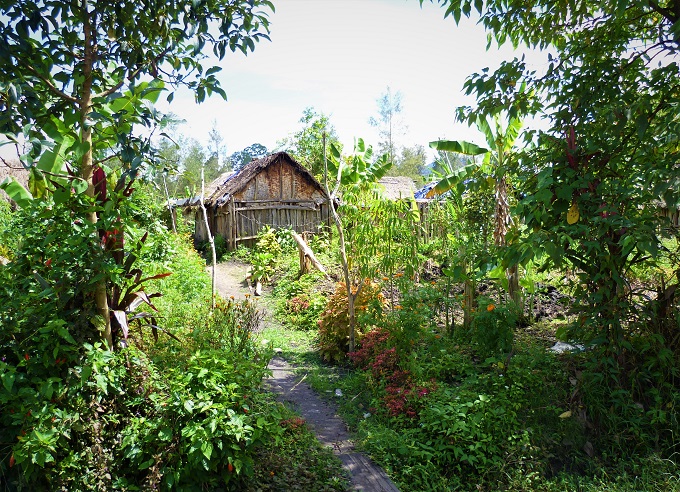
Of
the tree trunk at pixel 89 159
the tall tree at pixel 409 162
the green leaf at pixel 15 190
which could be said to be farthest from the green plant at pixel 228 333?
the tall tree at pixel 409 162

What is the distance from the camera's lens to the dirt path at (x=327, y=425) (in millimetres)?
3781

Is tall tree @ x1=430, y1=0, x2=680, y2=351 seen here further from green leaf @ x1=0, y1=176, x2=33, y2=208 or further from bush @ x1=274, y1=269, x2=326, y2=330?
bush @ x1=274, y1=269, x2=326, y2=330

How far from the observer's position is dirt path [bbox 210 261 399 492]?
378 centimetres

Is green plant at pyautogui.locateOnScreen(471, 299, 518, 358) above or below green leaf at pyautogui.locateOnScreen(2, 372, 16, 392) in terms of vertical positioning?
below

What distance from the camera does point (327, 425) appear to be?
4938 millimetres

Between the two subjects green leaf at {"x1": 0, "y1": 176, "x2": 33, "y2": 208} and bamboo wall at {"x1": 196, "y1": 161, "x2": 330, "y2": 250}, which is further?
bamboo wall at {"x1": 196, "y1": 161, "x2": 330, "y2": 250}

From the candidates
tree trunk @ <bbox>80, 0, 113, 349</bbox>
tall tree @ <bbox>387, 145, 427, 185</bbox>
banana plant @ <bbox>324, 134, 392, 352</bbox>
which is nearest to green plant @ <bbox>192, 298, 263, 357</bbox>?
tree trunk @ <bbox>80, 0, 113, 349</bbox>

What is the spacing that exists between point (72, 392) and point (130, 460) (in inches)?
24.1

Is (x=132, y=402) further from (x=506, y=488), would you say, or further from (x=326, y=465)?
(x=506, y=488)

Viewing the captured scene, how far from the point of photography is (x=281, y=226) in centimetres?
1808

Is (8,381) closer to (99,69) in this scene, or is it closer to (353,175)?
(99,69)

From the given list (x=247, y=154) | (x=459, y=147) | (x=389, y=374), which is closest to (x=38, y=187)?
(x=389, y=374)

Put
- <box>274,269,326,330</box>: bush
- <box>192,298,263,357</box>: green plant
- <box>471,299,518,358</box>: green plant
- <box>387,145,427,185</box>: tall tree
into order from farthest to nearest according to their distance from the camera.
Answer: <box>387,145,427,185</box>: tall tree → <box>274,269,326,330</box>: bush → <box>471,299,518,358</box>: green plant → <box>192,298,263,357</box>: green plant

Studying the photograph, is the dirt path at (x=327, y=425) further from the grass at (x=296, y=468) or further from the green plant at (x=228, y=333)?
the green plant at (x=228, y=333)
